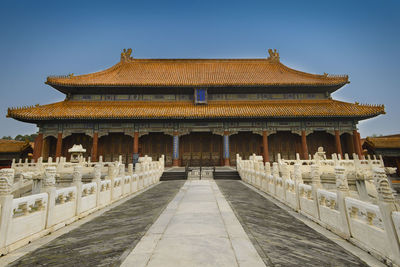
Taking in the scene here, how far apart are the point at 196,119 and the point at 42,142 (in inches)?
556

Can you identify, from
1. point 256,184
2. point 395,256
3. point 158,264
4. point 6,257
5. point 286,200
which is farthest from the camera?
point 256,184

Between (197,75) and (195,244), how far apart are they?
2173cm

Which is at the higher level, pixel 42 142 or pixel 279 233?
pixel 42 142

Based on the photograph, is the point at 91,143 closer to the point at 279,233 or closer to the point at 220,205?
the point at 220,205

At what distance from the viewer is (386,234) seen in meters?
2.73

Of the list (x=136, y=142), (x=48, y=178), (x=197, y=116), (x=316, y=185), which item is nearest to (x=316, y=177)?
(x=316, y=185)

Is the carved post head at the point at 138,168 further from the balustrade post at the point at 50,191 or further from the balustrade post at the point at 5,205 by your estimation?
the balustrade post at the point at 5,205

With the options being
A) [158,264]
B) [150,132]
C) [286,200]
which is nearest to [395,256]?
[158,264]

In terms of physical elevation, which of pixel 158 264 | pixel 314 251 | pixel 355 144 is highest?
pixel 355 144

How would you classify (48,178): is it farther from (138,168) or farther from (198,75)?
(198,75)

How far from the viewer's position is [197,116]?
58.9 feet

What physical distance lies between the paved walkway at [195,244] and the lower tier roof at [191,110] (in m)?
14.4

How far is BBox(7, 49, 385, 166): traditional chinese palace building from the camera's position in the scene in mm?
18094

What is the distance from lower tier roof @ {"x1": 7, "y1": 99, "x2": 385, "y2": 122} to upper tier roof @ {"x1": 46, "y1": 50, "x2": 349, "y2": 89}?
72.1 inches
